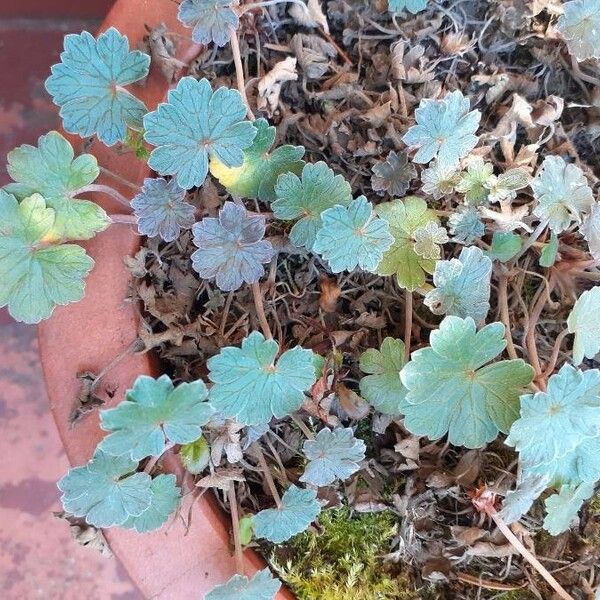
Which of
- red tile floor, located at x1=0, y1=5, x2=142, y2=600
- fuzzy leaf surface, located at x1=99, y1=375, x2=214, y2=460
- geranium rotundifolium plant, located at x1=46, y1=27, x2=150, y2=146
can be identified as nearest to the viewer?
fuzzy leaf surface, located at x1=99, y1=375, x2=214, y2=460

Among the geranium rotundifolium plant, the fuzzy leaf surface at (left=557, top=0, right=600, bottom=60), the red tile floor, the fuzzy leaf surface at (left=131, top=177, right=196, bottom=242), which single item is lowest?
the red tile floor

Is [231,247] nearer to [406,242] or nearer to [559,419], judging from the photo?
[406,242]

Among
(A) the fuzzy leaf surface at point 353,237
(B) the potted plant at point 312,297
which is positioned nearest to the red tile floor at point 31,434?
(B) the potted plant at point 312,297

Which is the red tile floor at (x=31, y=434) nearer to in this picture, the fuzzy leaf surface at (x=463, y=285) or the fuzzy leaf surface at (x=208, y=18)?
the fuzzy leaf surface at (x=208, y=18)

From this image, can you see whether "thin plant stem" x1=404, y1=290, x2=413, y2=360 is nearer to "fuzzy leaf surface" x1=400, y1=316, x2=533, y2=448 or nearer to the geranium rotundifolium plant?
"fuzzy leaf surface" x1=400, y1=316, x2=533, y2=448

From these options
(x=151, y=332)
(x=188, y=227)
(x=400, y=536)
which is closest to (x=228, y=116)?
(x=188, y=227)

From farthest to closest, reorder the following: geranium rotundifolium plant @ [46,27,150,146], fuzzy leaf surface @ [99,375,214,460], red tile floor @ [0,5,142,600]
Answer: red tile floor @ [0,5,142,600] → geranium rotundifolium plant @ [46,27,150,146] → fuzzy leaf surface @ [99,375,214,460]

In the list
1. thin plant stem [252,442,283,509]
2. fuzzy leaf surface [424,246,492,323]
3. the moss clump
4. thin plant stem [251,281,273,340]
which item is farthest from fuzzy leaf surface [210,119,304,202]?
the moss clump
